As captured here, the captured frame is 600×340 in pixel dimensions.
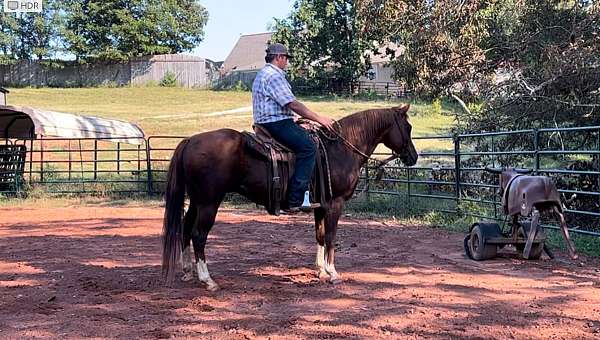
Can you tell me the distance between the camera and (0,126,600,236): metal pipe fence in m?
8.80

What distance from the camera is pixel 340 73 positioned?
40.8 metres

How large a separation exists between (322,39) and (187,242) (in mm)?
34884

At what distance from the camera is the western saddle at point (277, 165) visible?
5484 millimetres

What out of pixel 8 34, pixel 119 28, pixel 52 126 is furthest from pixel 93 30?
pixel 52 126

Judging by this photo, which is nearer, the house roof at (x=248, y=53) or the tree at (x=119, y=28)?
the tree at (x=119, y=28)

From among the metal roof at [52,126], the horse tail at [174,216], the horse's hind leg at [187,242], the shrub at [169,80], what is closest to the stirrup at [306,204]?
the horse's hind leg at [187,242]

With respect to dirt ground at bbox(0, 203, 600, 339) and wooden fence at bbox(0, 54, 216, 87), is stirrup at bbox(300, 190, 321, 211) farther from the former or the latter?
wooden fence at bbox(0, 54, 216, 87)

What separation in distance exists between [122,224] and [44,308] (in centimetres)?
564

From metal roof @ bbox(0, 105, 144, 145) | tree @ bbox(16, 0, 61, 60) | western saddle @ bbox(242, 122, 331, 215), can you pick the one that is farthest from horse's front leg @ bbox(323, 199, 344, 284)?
tree @ bbox(16, 0, 61, 60)

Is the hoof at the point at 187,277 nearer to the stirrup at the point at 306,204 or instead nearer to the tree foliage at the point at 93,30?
the stirrup at the point at 306,204

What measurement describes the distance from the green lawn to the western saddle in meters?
15.3

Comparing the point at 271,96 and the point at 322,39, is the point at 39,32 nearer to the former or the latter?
the point at 322,39

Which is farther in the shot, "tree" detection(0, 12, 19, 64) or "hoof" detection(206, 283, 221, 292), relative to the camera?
"tree" detection(0, 12, 19, 64)

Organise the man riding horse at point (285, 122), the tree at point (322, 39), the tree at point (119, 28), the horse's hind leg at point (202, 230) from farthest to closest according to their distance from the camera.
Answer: the tree at point (119, 28) → the tree at point (322, 39) → the man riding horse at point (285, 122) → the horse's hind leg at point (202, 230)
